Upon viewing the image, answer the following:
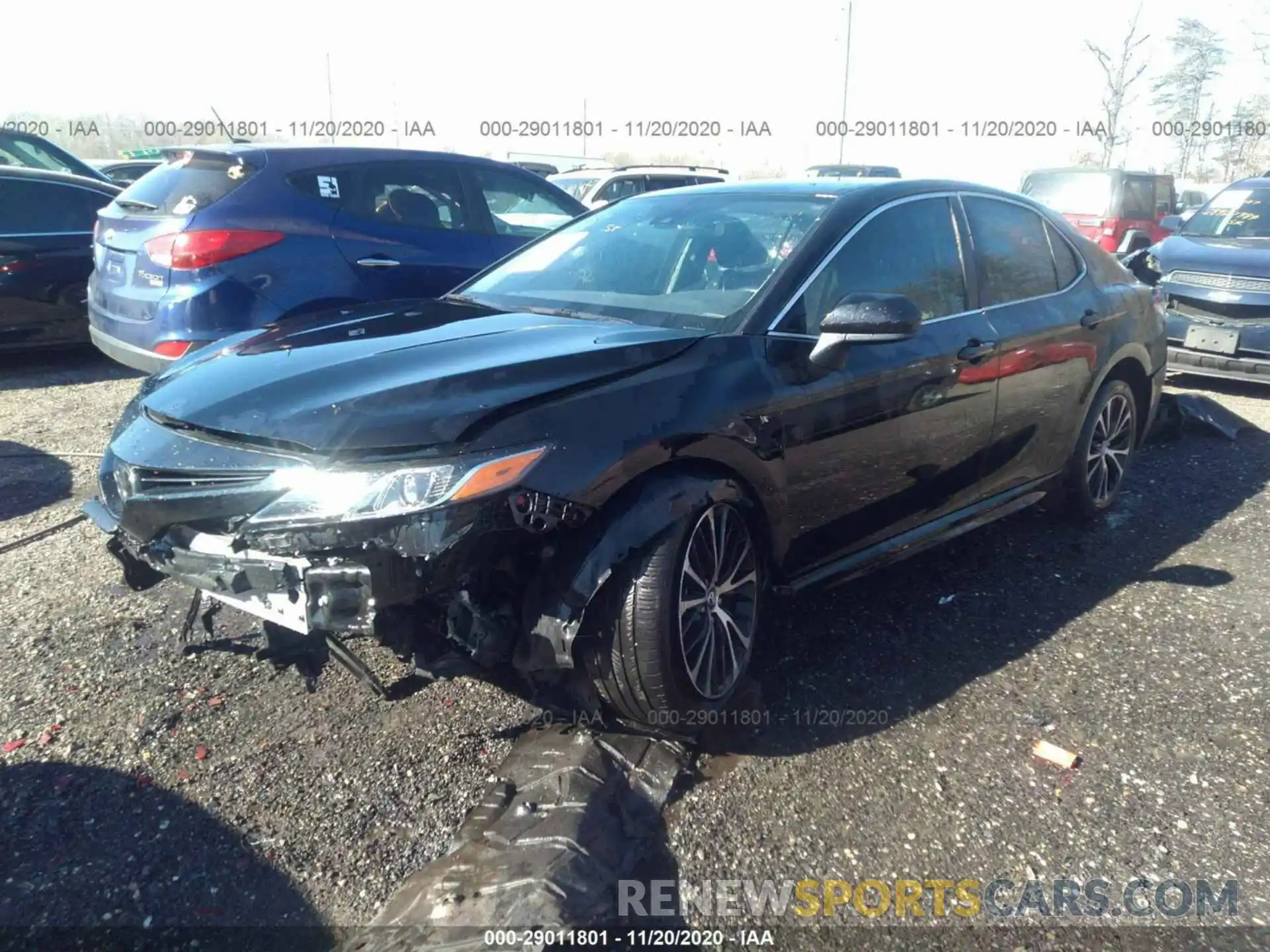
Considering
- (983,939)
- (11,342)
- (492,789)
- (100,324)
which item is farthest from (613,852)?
(11,342)

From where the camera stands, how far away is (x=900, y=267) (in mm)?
3619

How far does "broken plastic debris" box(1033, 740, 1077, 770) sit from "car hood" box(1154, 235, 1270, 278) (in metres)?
6.15

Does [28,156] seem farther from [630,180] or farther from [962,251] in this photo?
[962,251]

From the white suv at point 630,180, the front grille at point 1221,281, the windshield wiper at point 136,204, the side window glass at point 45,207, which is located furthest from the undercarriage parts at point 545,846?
the white suv at point 630,180

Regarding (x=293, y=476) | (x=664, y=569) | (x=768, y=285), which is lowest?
(x=664, y=569)

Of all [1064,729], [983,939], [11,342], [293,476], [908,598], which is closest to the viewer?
[983,939]

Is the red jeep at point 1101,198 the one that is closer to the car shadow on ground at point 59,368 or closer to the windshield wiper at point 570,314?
the car shadow on ground at point 59,368

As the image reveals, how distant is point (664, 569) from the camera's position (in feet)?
8.59

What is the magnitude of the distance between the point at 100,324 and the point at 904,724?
5.08m

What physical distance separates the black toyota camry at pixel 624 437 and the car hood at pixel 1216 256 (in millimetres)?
4418

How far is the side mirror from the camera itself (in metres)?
2.97

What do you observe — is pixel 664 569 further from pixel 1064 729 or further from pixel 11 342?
pixel 11 342

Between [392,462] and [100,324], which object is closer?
[392,462]

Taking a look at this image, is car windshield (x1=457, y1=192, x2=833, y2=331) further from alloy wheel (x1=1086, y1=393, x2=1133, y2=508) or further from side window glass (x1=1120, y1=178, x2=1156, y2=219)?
side window glass (x1=1120, y1=178, x2=1156, y2=219)
